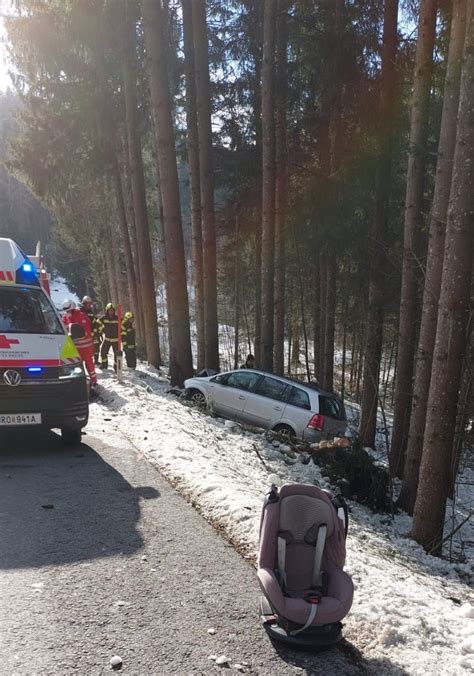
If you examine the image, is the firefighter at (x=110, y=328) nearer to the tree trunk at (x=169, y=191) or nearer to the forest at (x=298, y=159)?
the tree trunk at (x=169, y=191)

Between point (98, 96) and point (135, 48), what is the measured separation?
2.75m

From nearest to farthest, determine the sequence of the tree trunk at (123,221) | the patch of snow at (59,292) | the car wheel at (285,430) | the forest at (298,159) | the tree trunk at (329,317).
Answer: the forest at (298,159) → the car wheel at (285,430) → the tree trunk at (329,317) → the tree trunk at (123,221) → the patch of snow at (59,292)

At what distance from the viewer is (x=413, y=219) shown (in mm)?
9852

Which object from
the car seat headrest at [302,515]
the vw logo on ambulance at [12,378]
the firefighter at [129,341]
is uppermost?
the vw logo on ambulance at [12,378]

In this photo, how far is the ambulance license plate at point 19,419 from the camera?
6.39 meters

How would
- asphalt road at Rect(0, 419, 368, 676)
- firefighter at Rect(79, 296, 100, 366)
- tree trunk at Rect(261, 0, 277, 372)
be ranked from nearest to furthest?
asphalt road at Rect(0, 419, 368, 676), tree trunk at Rect(261, 0, 277, 372), firefighter at Rect(79, 296, 100, 366)

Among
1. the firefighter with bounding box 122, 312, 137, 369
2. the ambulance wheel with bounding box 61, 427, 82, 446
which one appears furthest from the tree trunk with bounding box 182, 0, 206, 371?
the ambulance wheel with bounding box 61, 427, 82, 446

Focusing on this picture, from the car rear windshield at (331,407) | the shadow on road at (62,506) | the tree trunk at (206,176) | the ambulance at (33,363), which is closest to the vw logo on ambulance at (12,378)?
the ambulance at (33,363)

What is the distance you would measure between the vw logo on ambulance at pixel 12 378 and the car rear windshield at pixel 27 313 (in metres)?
0.68

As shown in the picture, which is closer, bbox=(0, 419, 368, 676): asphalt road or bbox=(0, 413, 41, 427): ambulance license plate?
bbox=(0, 419, 368, 676): asphalt road

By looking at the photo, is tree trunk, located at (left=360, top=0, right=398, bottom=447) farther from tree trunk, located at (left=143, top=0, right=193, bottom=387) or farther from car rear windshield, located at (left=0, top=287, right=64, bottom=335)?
car rear windshield, located at (left=0, top=287, right=64, bottom=335)

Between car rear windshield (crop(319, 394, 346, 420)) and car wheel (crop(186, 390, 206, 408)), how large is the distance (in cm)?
304

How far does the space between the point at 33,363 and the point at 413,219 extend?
23.7ft

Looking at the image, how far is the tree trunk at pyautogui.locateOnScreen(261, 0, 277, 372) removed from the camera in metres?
13.2
